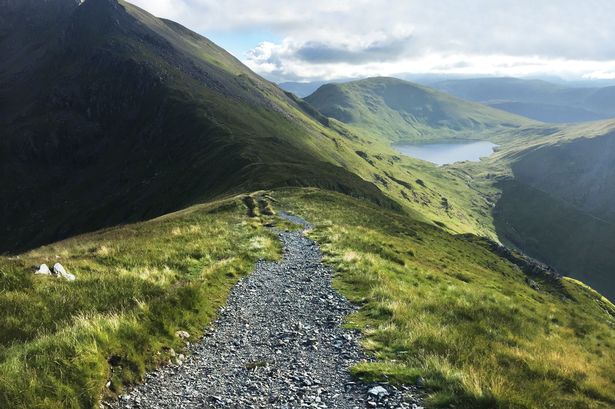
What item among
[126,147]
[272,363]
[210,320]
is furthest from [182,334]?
[126,147]

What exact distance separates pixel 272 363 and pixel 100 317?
472 centimetres

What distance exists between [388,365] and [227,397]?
4131 millimetres

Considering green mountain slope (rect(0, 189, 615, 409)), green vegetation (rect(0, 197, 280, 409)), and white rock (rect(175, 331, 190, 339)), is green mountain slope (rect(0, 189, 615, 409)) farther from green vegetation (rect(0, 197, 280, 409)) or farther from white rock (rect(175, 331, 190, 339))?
white rock (rect(175, 331, 190, 339))

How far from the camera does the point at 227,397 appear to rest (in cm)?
920

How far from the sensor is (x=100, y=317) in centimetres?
1050

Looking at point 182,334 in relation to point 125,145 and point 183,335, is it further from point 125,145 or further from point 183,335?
point 125,145

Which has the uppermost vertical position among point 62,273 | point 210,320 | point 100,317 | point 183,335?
point 100,317

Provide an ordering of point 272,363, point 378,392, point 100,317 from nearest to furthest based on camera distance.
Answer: point 378,392 < point 100,317 < point 272,363

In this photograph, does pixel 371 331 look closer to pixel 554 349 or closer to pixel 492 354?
pixel 492 354

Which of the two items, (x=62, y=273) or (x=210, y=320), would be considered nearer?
(x=210, y=320)

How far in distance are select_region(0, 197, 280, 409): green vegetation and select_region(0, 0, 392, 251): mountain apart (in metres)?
47.0

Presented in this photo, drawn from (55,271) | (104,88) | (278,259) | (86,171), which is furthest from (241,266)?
(104,88)

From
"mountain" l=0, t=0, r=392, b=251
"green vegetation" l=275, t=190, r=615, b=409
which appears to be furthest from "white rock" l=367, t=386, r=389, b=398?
"mountain" l=0, t=0, r=392, b=251

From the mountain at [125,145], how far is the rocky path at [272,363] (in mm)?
51839
